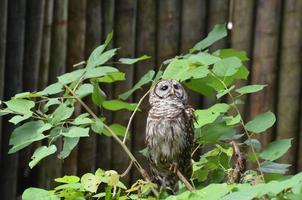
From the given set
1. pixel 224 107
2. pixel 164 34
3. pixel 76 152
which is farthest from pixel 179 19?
pixel 224 107

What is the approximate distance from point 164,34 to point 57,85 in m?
1.94

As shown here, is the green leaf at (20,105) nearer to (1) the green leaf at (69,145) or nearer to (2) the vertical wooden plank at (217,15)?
(1) the green leaf at (69,145)

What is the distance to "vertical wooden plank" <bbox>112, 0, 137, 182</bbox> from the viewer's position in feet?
13.3

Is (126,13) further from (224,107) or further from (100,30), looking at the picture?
(224,107)

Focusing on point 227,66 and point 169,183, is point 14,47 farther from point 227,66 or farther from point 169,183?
point 227,66

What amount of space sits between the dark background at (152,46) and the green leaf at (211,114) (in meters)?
1.72

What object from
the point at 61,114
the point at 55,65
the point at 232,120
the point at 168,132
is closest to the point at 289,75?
the point at 55,65

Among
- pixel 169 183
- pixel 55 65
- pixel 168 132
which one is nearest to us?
pixel 169 183

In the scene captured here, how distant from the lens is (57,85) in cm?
223

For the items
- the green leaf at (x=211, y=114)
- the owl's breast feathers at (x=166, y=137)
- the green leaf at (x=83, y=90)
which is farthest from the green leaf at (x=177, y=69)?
the owl's breast feathers at (x=166, y=137)

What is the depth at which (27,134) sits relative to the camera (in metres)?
2.04

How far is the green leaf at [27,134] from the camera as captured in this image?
2.00 m

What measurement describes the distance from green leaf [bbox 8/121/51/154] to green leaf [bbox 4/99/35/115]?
0.14ft

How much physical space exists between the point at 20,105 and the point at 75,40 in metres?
1.87
